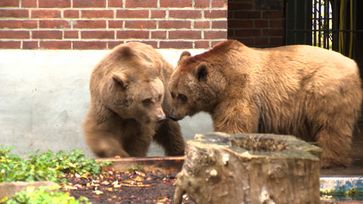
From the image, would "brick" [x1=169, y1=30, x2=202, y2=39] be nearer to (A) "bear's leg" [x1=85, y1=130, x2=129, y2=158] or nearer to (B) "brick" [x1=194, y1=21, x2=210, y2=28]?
(B) "brick" [x1=194, y1=21, x2=210, y2=28]

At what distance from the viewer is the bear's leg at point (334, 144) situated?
27.6 feet

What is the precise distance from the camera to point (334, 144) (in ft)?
27.7

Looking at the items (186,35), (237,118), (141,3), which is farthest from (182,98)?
(141,3)

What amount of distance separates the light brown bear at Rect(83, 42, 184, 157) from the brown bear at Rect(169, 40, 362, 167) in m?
0.26

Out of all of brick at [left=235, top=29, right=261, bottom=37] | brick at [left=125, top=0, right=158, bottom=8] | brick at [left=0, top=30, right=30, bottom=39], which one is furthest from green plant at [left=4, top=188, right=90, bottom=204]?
brick at [left=235, top=29, right=261, bottom=37]

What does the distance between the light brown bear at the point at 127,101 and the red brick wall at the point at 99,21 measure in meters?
0.51

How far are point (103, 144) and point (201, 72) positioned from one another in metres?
1.28

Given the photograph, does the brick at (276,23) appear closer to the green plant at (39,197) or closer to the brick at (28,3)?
the brick at (28,3)

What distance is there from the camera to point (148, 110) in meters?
8.42

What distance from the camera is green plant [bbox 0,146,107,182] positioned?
6801 millimetres

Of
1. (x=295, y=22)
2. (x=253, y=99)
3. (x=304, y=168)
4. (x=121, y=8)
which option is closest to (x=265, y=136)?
(x=304, y=168)

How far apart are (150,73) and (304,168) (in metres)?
3.38

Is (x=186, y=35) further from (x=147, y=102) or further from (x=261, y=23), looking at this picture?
(x=261, y=23)

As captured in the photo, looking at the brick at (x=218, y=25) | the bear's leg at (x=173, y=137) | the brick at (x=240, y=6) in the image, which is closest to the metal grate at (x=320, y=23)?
the brick at (x=240, y=6)
